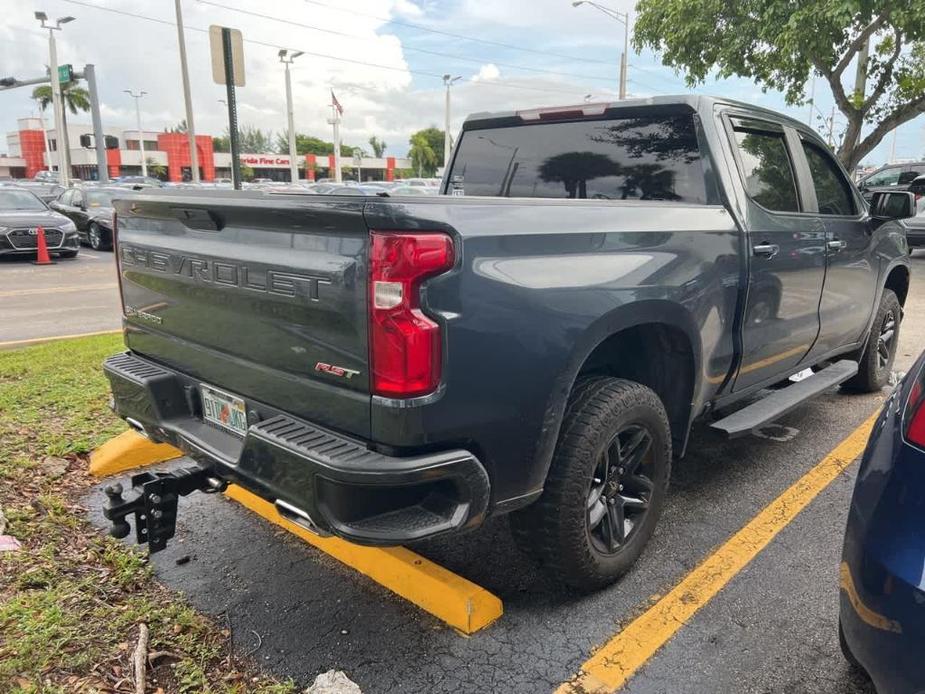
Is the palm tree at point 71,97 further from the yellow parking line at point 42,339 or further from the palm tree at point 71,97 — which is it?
the yellow parking line at point 42,339

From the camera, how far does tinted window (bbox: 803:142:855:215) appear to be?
14.1 ft

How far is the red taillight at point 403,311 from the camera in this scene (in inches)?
81.4

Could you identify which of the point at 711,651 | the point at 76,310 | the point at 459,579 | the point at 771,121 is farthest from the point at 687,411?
the point at 76,310

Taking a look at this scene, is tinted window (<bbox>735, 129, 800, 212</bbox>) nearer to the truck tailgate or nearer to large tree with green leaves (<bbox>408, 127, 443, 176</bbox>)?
the truck tailgate

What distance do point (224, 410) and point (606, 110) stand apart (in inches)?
91.7

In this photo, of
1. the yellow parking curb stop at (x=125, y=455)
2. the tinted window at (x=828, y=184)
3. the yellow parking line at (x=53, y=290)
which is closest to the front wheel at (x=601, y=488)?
the tinted window at (x=828, y=184)

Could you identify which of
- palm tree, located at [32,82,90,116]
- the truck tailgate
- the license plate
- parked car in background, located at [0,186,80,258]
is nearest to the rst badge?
the truck tailgate

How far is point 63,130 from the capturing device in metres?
33.8

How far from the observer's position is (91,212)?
18047 mm

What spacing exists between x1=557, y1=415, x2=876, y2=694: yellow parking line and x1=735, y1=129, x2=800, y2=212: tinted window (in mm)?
1540

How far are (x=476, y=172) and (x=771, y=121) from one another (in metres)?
1.65

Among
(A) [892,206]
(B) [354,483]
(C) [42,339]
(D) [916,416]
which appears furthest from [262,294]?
(C) [42,339]

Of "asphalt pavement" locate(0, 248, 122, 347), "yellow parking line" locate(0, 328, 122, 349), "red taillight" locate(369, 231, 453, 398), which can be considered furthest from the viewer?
"asphalt pavement" locate(0, 248, 122, 347)

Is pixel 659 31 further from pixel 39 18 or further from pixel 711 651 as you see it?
pixel 39 18
